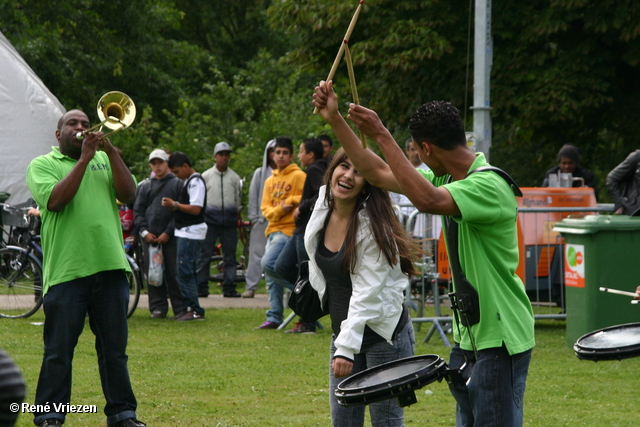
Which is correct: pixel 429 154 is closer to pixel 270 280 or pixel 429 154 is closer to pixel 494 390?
pixel 494 390

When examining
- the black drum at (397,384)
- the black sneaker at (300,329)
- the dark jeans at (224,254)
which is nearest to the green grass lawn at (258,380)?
the black sneaker at (300,329)

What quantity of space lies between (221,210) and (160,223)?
200cm

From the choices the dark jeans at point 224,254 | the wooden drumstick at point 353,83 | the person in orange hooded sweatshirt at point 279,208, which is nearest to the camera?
the wooden drumstick at point 353,83

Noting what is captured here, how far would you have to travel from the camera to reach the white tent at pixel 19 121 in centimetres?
1641

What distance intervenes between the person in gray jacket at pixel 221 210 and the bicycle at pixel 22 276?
2.85 m

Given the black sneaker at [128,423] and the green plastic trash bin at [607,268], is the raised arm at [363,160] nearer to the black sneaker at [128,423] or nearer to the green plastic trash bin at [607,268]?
the black sneaker at [128,423]

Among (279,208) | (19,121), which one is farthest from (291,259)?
(19,121)

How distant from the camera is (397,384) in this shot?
10.9ft

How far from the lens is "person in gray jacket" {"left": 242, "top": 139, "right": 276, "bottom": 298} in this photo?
463 inches

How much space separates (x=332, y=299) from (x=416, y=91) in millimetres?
13972

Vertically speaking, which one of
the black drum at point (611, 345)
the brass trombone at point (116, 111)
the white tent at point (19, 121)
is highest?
the white tent at point (19, 121)

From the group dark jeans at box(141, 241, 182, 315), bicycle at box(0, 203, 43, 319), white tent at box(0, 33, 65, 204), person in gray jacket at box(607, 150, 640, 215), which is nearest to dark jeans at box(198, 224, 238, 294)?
dark jeans at box(141, 241, 182, 315)

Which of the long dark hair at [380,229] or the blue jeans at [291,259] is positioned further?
the blue jeans at [291,259]

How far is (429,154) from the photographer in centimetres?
385
